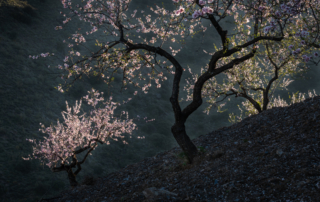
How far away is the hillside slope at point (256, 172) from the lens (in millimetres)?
3377

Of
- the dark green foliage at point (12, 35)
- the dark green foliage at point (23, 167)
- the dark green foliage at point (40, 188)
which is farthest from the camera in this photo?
the dark green foliage at point (12, 35)

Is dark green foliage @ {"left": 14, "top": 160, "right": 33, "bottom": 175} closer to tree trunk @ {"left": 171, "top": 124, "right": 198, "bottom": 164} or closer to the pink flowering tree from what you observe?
the pink flowering tree

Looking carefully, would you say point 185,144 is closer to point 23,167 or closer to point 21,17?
point 23,167

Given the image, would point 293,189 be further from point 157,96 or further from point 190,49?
point 190,49

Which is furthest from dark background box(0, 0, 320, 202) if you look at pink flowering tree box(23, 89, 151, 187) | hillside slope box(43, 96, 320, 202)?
hillside slope box(43, 96, 320, 202)

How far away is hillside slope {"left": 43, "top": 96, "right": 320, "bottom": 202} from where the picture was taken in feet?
11.1

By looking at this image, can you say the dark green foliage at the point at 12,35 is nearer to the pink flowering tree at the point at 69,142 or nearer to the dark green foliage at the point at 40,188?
the dark green foliage at the point at 40,188

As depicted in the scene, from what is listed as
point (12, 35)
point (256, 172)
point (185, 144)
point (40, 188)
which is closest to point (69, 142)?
point (185, 144)

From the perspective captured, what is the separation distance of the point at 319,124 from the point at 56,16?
37.9 m

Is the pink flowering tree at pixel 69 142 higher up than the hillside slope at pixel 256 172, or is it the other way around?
the pink flowering tree at pixel 69 142

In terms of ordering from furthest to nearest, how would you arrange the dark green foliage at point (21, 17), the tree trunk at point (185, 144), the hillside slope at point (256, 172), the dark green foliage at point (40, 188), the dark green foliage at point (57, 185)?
the dark green foliage at point (21, 17) → the dark green foliage at point (57, 185) → the dark green foliage at point (40, 188) → the tree trunk at point (185, 144) → the hillside slope at point (256, 172)

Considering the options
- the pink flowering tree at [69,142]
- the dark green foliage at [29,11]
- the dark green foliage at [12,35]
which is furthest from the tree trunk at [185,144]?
the dark green foliage at [29,11]

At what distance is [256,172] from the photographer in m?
4.04

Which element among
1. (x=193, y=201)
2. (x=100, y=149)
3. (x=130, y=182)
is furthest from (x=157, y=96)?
(x=193, y=201)
